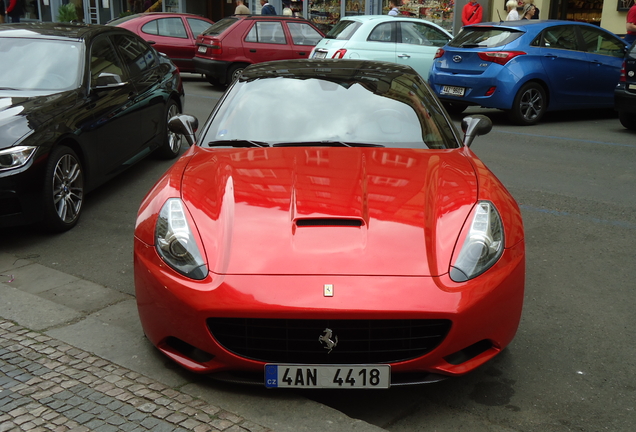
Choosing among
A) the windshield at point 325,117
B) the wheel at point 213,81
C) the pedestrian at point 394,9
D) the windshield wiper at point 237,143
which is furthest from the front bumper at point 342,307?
the pedestrian at point 394,9

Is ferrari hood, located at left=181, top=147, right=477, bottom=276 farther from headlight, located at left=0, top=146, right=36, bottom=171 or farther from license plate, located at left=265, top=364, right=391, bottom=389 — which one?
headlight, located at left=0, top=146, right=36, bottom=171

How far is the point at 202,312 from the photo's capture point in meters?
3.20

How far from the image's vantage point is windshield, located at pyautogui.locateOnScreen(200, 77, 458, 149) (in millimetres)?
4543

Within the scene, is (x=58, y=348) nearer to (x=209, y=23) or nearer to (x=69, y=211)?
(x=69, y=211)

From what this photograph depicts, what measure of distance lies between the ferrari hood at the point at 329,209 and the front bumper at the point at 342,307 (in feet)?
0.29

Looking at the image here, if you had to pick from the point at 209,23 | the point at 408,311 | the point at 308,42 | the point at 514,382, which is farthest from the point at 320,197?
the point at 209,23

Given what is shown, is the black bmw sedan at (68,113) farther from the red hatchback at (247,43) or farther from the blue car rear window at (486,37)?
the red hatchback at (247,43)

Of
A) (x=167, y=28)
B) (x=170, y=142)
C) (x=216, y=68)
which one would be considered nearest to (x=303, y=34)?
(x=216, y=68)

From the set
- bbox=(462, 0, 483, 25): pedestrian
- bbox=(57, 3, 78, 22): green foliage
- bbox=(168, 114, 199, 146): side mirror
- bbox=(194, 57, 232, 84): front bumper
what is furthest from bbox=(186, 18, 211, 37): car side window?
bbox=(168, 114, 199, 146): side mirror

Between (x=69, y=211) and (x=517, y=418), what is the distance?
13.9 feet

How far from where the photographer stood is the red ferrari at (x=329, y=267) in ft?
10.4

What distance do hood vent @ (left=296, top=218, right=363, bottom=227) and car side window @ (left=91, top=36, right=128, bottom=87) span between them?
13.0 ft

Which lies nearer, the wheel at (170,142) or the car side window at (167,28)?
the wheel at (170,142)

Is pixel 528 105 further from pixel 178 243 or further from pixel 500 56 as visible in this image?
pixel 178 243
